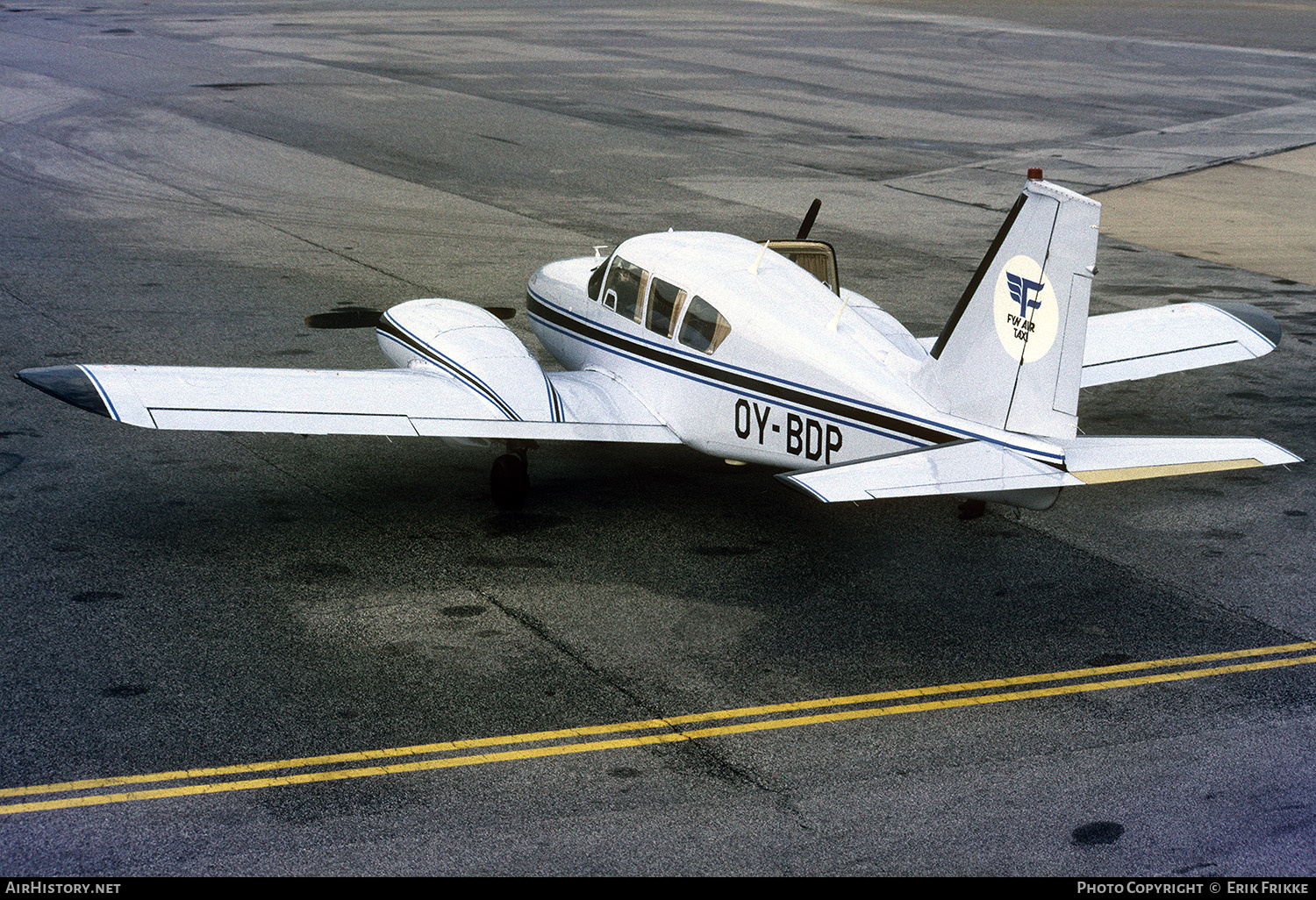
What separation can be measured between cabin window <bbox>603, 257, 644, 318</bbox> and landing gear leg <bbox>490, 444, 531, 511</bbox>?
2159mm

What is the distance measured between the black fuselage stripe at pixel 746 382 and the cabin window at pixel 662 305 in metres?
0.26

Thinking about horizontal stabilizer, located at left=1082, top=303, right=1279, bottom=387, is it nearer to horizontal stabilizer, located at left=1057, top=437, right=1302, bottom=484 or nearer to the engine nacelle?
horizontal stabilizer, located at left=1057, top=437, right=1302, bottom=484

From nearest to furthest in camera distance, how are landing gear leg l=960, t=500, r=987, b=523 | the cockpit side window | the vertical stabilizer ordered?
the vertical stabilizer, landing gear leg l=960, t=500, r=987, b=523, the cockpit side window

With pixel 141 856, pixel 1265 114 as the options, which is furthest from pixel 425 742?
pixel 1265 114

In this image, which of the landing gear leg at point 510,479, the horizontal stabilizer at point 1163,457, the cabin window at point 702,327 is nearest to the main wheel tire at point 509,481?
the landing gear leg at point 510,479

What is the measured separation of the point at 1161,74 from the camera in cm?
5847

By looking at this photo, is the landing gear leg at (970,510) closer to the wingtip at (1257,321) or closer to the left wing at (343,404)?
the left wing at (343,404)

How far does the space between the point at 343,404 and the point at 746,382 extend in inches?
169

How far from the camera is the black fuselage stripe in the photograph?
13812 millimetres

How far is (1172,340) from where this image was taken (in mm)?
18172

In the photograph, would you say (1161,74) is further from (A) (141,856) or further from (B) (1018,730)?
(A) (141,856)

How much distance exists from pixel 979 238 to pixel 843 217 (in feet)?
11.3

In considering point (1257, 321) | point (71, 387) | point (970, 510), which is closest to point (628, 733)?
point (970, 510)

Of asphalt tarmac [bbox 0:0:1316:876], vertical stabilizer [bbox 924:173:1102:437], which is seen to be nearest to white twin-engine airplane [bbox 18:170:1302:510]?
vertical stabilizer [bbox 924:173:1102:437]
